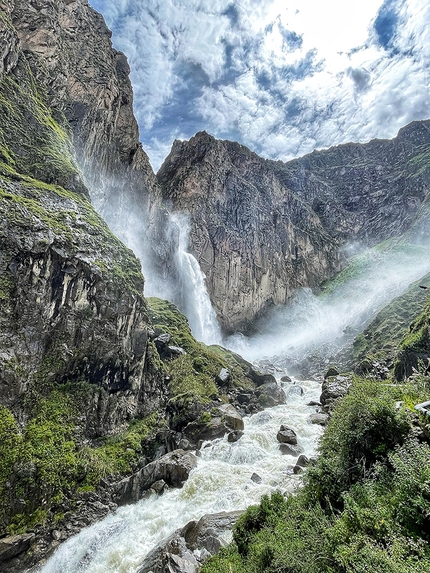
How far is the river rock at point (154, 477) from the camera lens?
1984 cm

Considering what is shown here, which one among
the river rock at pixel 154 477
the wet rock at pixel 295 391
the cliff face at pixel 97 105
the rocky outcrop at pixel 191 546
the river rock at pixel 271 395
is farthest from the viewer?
the cliff face at pixel 97 105

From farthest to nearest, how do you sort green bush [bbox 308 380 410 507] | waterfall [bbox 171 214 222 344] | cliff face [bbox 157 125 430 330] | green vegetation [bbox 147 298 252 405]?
cliff face [bbox 157 125 430 330]
waterfall [bbox 171 214 222 344]
green vegetation [bbox 147 298 252 405]
green bush [bbox 308 380 410 507]

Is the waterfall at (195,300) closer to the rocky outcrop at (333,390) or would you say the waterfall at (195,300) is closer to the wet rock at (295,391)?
the wet rock at (295,391)

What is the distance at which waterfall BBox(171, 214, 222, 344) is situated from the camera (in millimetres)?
65438

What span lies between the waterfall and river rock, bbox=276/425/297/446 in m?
39.9

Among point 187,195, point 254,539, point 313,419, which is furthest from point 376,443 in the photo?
point 187,195

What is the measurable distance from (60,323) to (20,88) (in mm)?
33942

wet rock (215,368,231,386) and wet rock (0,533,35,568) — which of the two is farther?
wet rock (215,368,231,386)

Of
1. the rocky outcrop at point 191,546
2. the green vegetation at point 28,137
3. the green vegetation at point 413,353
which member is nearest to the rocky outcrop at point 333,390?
the green vegetation at point 413,353

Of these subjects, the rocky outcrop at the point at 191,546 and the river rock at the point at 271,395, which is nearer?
the rocky outcrop at the point at 191,546

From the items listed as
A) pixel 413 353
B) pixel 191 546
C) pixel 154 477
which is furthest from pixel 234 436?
pixel 413 353

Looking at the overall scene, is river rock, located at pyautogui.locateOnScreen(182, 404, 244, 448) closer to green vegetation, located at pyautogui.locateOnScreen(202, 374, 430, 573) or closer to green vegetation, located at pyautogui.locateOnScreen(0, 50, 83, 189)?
green vegetation, located at pyautogui.locateOnScreen(202, 374, 430, 573)

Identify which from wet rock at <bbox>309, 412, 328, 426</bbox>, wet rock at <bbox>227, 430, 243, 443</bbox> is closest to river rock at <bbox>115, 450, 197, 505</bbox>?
wet rock at <bbox>227, 430, 243, 443</bbox>

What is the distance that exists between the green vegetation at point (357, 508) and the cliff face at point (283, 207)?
67.2 m
